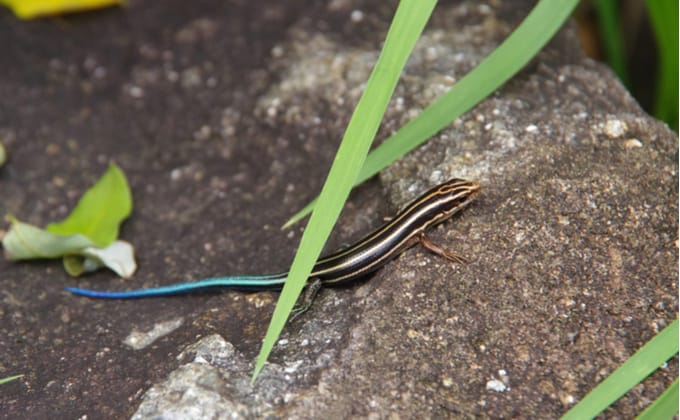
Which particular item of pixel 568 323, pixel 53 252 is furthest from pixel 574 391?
pixel 53 252

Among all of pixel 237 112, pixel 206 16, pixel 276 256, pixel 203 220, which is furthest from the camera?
pixel 206 16

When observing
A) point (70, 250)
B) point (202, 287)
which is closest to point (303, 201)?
point (202, 287)

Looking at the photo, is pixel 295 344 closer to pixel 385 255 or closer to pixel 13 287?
pixel 385 255

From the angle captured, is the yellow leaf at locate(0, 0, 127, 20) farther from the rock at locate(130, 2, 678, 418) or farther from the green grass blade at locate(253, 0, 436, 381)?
the green grass blade at locate(253, 0, 436, 381)

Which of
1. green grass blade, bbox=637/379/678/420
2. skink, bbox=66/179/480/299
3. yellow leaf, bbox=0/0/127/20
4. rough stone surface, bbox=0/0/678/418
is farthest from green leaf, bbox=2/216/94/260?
green grass blade, bbox=637/379/678/420

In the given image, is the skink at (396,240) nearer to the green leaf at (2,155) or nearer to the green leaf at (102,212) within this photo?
the green leaf at (102,212)
